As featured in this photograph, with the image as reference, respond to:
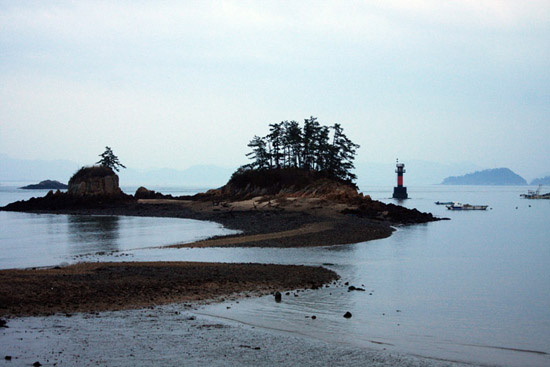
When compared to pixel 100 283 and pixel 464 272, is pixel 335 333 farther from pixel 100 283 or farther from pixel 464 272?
pixel 464 272

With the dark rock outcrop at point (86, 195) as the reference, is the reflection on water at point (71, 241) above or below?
below

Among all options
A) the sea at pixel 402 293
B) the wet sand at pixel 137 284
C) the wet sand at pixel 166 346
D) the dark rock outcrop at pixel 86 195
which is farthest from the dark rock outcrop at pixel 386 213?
the dark rock outcrop at pixel 86 195

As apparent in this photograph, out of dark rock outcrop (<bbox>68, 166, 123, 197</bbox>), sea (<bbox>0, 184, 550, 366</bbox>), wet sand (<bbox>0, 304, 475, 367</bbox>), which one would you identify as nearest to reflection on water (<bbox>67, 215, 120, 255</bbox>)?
sea (<bbox>0, 184, 550, 366</bbox>)

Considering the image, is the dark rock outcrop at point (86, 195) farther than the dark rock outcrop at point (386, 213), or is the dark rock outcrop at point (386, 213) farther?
the dark rock outcrop at point (86, 195)

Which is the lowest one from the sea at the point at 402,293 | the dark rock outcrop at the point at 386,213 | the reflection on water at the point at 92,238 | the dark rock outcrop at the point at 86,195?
the sea at the point at 402,293

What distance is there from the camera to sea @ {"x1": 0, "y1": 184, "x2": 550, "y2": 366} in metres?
11.9

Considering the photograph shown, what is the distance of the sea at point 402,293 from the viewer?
1193 cm

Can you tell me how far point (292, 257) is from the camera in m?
Result: 24.8

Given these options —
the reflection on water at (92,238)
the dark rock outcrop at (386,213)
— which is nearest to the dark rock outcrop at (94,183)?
the reflection on water at (92,238)

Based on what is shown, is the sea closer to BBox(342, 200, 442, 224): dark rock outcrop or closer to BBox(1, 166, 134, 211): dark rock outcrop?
BBox(342, 200, 442, 224): dark rock outcrop

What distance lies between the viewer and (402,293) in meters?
17.5

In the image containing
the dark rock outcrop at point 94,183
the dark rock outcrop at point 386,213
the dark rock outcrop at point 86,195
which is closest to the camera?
the dark rock outcrop at point 386,213

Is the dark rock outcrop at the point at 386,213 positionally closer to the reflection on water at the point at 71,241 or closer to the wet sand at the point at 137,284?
the reflection on water at the point at 71,241

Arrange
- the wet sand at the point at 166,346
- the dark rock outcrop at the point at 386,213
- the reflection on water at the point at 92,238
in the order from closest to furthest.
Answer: the wet sand at the point at 166,346 → the reflection on water at the point at 92,238 → the dark rock outcrop at the point at 386,213
